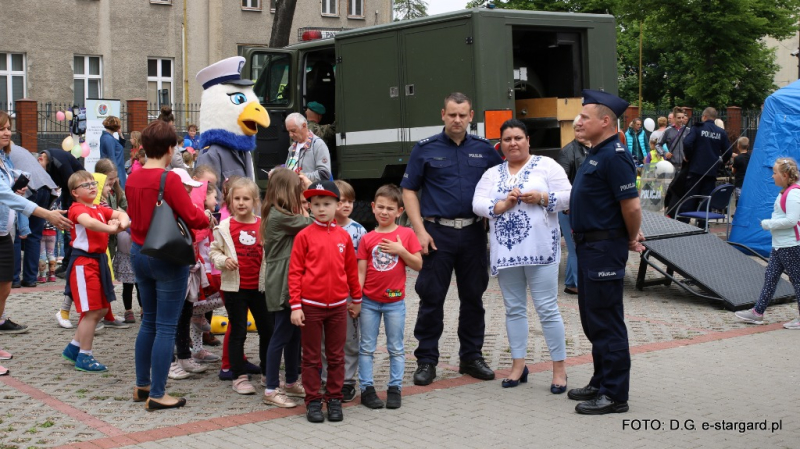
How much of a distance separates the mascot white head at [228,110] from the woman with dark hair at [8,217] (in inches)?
64.3

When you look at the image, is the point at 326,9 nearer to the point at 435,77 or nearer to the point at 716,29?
the point at 716,29

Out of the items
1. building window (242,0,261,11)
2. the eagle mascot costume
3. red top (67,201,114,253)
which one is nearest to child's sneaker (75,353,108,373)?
red top (67,201,114,253)

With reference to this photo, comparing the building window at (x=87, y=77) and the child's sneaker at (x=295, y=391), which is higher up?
the building window at (x=87, y=77)

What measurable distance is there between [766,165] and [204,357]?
881 centimetres

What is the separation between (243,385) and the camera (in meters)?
6.57

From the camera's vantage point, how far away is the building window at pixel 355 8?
135 feet

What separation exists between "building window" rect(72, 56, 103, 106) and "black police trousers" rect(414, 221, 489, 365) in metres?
29.6

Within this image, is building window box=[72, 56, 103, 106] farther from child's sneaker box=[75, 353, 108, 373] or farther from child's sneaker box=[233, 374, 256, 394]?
child's sneaker box=[233, 374, 256, 394]

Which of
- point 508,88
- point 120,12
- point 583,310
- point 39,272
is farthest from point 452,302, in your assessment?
point 120,12

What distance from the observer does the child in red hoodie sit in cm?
586

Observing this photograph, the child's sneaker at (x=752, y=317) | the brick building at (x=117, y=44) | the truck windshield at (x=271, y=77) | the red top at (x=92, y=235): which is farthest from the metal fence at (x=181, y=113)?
the child's sneaker at (x=752, y=317)

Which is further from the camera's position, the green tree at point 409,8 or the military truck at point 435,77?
the green tree at point 409,8

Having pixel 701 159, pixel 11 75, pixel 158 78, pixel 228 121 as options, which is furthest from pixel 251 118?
pixel 158 78

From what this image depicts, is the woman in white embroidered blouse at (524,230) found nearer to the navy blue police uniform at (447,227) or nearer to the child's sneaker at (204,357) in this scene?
the navy blue police uniform at (447,227)
